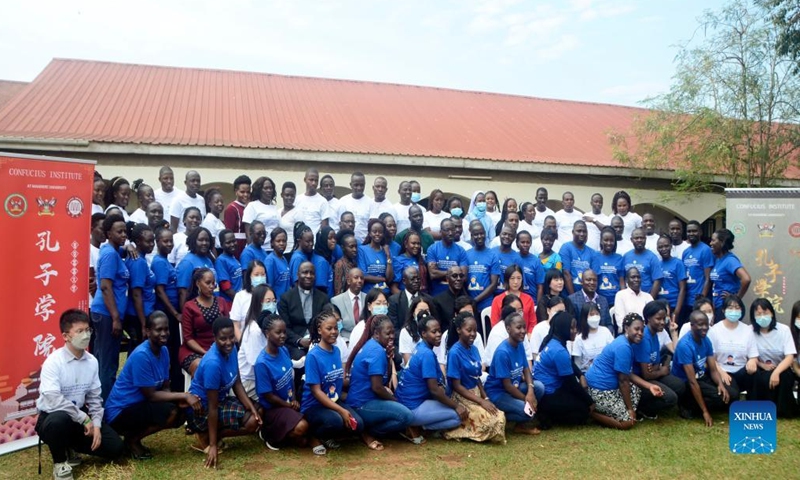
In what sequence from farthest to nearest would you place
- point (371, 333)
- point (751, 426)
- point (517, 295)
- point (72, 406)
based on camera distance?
point (517, 295) < point (371, 333) < point (72, 406) < point (751, 426)

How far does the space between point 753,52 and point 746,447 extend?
11757mm

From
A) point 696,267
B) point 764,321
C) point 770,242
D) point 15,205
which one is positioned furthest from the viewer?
point 770,242

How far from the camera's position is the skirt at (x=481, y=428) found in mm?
5805

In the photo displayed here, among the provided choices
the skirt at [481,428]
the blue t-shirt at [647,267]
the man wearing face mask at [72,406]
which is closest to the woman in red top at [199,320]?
the man wearing face mask at [72,406]

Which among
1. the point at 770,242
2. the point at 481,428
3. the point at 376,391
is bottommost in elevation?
the point at 481,428

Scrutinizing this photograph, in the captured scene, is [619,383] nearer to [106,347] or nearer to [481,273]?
[481,273]

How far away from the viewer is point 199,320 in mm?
6027

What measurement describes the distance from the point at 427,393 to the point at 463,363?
1.44 feet

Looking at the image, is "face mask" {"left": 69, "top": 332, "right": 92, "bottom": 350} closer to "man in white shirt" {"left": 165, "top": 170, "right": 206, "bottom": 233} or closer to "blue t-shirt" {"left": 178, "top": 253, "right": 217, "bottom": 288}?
"blue t-shirt" {"left": 178, "top": 253, "right": 217, "bottom": 288}

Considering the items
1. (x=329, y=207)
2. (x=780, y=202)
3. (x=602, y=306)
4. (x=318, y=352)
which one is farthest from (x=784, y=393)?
(x=329, y=207)

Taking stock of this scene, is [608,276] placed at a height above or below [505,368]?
above

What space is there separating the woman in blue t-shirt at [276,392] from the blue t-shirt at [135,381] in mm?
824

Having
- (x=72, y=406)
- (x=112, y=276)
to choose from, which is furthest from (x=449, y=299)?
(x=72, y=406)

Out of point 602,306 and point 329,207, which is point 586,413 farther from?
point 329,207
